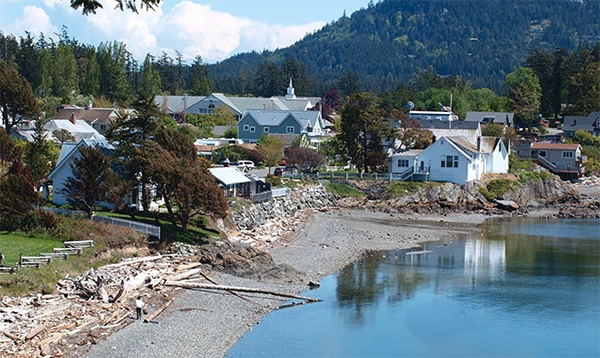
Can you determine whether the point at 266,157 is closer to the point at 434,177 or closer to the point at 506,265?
the point at 434,177

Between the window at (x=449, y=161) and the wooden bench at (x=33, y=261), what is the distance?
33.9 meters

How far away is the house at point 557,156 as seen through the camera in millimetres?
66250

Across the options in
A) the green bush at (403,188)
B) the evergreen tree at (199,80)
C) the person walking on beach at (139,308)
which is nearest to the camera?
the person walking on beach at (139,308)

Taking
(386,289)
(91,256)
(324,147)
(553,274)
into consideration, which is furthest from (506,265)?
(324,147)

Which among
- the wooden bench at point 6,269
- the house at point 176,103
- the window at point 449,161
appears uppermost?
the house at point 176,103

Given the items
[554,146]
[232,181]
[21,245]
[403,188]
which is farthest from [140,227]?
[554,146]

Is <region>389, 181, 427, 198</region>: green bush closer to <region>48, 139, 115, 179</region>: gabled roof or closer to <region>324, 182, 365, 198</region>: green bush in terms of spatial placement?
<region>324, 182, 365, 198</region>: green bush

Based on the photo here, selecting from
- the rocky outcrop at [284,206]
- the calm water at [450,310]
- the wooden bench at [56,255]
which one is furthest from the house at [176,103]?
the wooden bench at [56,255]

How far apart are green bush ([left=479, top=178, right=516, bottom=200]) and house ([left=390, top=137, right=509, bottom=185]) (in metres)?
1.07

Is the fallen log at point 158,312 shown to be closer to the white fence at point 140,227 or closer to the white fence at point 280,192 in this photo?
the white fence at point 140,227

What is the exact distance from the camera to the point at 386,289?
1152 inches

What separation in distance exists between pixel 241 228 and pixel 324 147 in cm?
2341

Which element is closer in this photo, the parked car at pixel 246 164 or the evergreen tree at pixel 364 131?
the parked car at pixel 246 164

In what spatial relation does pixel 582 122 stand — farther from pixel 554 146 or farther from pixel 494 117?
pixel 554 146
